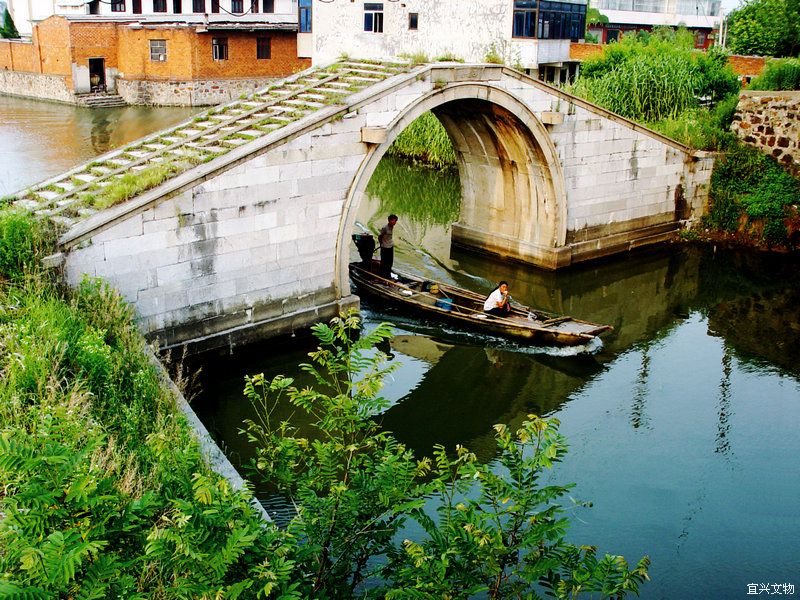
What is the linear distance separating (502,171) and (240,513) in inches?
542

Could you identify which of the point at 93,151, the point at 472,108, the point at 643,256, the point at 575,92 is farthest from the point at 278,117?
the point at 93,151

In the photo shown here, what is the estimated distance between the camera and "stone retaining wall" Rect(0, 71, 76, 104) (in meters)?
35.3

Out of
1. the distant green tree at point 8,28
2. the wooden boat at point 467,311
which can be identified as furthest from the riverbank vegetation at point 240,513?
the distant green tree at point 8,28

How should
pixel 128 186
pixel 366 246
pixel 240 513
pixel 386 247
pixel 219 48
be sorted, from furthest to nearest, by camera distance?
1. pixel 219 48
2. pixel 366 246
3. pixel 386 247
4. pixel 128 186
5. pixel 240 513

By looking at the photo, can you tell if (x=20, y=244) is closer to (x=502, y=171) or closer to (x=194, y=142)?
(x=194, y=142)

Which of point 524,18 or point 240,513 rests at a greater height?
point 524,18

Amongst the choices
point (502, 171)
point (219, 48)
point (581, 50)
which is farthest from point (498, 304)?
point (219, 48)

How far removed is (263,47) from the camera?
36781 mm

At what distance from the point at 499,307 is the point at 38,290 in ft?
23.8

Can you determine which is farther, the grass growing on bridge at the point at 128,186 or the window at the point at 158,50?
the window at the point at 158,50

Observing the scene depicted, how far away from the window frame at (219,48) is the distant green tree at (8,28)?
1586 cm

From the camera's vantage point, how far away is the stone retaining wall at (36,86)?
35.3m

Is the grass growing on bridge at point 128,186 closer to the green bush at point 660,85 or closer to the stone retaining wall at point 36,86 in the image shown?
the green bush at point 660,85

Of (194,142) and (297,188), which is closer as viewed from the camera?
(297,188)
